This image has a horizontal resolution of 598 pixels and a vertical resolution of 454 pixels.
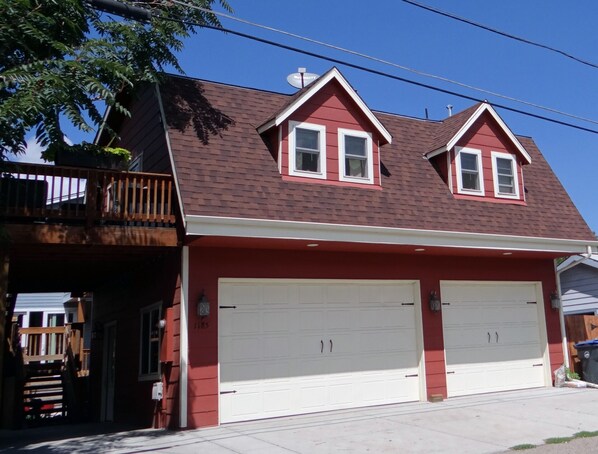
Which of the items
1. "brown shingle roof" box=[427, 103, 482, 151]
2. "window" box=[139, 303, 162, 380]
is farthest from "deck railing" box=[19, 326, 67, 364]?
"brown shingle roof" box=[427, 103, 482, 151]

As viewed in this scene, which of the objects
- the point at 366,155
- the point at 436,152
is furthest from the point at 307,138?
the point at 436,152

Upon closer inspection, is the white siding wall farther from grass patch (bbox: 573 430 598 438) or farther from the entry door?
the entry door

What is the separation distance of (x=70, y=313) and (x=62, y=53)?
20.8m

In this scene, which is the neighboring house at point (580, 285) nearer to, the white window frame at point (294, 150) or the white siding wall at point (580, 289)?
the white siding wall at point (580, 289)

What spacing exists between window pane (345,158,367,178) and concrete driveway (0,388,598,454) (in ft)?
15.1

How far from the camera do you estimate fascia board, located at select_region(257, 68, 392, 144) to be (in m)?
11.2

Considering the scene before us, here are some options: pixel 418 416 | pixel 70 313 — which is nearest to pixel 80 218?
pixel 418 416

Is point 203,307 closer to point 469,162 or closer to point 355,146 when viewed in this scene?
point 355,146

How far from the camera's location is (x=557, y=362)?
13742 mm

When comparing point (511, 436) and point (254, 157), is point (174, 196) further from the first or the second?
point (511, 436)

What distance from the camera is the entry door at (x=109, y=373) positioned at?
47.1 feet

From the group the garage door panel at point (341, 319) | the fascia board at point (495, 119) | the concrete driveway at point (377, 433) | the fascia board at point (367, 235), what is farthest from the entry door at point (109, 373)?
the fascia board at point (495, 119)

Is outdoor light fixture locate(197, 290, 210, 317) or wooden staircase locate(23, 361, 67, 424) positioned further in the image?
wooden staircase locate(23, 361, 67, 424)

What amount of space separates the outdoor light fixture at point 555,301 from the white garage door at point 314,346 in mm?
3827
